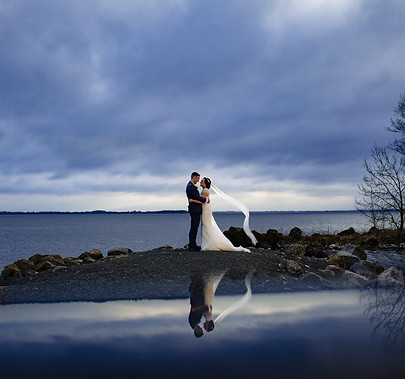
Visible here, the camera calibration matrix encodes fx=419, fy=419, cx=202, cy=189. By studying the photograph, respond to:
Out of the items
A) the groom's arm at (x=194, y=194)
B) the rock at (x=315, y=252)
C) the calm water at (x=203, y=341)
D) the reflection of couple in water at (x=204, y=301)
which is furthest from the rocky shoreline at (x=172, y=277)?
the rock at (x=315, y=252)

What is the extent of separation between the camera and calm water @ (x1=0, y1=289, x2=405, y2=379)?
4742 mm

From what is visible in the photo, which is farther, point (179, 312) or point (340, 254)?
point (340, 254)

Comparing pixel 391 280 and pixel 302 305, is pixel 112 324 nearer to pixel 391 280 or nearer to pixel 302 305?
pixel 302 305

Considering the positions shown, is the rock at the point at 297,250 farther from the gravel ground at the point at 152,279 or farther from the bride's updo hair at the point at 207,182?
the bride's updo hair at the point at 207,182

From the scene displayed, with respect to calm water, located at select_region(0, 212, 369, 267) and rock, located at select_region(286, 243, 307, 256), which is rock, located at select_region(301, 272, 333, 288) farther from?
calm water, located at select_region(0, 212, 369, 267)

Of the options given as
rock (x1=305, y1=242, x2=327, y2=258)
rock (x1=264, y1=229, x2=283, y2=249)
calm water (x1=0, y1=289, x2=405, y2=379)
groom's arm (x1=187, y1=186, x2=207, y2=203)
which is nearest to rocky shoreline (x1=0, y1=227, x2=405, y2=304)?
calm water (x1=0, y1=289, x2=405, y2=379)

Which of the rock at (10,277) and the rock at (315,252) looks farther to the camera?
the rock at (315,252)

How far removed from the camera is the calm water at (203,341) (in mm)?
4742

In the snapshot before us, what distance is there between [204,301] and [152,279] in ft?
9.85

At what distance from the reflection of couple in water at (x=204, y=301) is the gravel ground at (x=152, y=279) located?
178mm

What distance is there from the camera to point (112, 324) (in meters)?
6.69

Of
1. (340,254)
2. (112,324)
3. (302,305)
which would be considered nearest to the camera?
(112,324)

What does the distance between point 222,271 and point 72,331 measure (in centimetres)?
626

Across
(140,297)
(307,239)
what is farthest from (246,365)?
(307,239)
